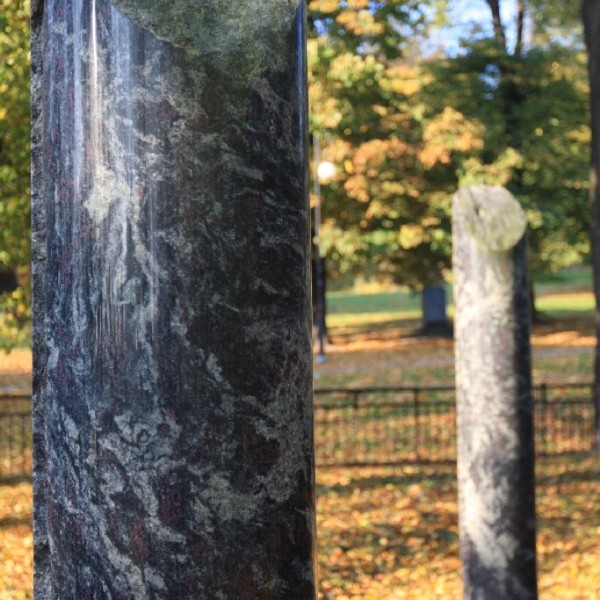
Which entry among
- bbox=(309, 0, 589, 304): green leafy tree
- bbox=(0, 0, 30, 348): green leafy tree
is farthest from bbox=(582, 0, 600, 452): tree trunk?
bbox=(309, 0, 589, 304): green leafy tree

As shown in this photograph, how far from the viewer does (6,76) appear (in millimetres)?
7879

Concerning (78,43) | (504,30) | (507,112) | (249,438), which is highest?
(504,30)

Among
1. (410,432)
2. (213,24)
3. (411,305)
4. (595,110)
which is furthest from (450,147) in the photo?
(411,305)

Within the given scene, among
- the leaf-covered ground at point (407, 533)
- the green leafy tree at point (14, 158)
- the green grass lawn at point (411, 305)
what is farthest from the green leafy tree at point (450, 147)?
the green leafy tree at point (14, 158)

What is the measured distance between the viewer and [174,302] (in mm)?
1407

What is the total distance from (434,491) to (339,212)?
51.3ft

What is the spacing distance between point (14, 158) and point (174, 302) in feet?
25.4

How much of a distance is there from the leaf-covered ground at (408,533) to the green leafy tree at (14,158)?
2132 mm

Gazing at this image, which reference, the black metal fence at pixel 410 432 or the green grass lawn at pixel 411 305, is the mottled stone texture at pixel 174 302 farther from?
the green grass lawn at pixel 411 305

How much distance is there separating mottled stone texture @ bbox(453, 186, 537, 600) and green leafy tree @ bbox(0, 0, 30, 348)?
15.2ft

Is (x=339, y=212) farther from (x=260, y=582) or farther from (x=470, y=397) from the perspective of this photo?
(x=260, y=582)

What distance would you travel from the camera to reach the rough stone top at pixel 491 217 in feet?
17.6

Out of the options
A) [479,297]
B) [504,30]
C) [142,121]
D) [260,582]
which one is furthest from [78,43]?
[504,30]

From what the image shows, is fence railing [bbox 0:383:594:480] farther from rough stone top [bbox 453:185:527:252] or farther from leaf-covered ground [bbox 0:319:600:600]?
rough stone top [bbox 453:185:527:252]
